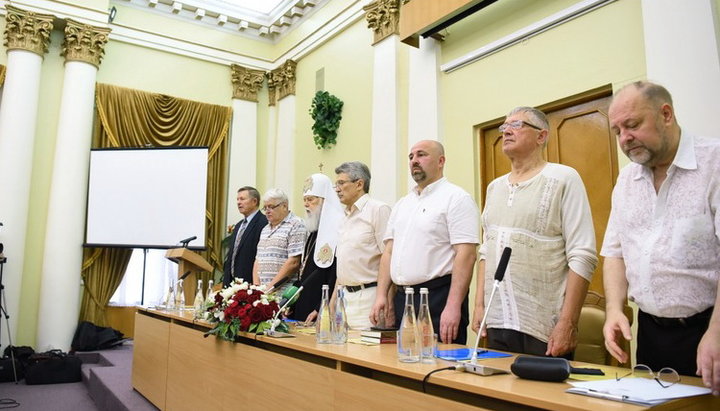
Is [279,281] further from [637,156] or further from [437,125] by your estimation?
[637,156]

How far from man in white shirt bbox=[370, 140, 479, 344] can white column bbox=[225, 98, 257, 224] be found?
443 cm

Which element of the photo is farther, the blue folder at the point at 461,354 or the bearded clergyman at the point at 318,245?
the bearded clergyman at the point at 318,245

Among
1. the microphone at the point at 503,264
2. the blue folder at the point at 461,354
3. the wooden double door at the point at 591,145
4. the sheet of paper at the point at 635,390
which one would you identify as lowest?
the blue folder at the point at 461,354

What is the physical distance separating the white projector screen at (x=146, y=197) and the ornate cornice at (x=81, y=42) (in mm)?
1025

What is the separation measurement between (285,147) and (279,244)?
3250mm

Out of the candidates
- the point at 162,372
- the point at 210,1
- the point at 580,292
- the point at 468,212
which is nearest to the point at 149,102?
the point at 210,1

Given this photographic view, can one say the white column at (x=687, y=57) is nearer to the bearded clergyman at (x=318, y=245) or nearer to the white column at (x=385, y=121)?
the bearded clergyman at (x=318, y=245)

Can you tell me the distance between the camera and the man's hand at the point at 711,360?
1.01 meters

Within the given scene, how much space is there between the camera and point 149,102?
6.01 meters

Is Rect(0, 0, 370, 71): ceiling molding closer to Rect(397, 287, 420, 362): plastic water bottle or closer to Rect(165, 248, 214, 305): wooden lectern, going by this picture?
Rect(165, 248, 214, 305): wooden lectern

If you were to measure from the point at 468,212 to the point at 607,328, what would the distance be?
2.82ft

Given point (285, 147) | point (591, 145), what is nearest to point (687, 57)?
point (591, 145)

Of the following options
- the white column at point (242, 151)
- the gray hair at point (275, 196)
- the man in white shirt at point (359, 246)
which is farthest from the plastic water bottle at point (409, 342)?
the white column at point (242, 151)

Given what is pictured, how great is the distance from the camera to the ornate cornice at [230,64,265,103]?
6.67 m
